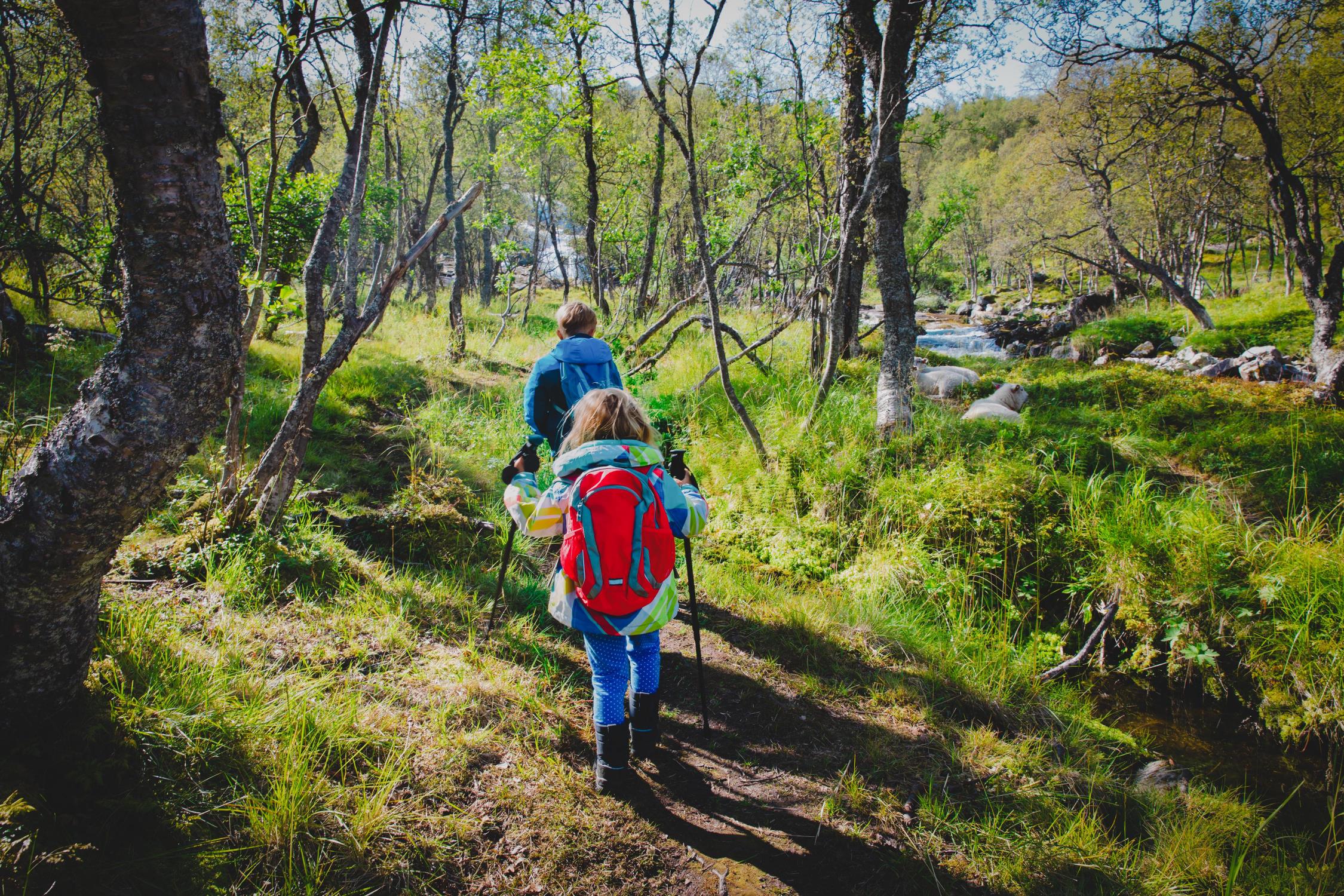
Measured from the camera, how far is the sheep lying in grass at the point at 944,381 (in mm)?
10039

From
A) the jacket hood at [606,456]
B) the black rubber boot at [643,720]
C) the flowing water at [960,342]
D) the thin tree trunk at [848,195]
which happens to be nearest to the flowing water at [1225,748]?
the black rubber boot at [643,720]

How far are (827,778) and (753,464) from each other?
3772mm

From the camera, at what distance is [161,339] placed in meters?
2.03

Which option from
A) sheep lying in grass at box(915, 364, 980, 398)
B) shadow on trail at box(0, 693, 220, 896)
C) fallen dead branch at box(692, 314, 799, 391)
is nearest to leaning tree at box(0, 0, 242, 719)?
shadow on trail at box(0, 693, 220, 896)

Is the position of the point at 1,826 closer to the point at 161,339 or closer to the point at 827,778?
the point at 161,339

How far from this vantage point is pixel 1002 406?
27.1 feet

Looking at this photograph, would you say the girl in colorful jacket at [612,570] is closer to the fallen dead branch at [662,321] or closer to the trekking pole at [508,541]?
the trekking pole at [508,541]

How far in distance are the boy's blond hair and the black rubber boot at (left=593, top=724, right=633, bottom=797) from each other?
2.43 metres

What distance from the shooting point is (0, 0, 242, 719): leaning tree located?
1.88 m

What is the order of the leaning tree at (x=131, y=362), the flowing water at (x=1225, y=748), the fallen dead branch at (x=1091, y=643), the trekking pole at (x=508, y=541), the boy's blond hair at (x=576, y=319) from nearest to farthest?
the leaning tree at (x=131, y=362) < the trekking pole at (x=508, y=541) < the flowing water at (x=1225, y=748) < the boy's blond hair at (x=576, y=319) < the fallen dead branch at (x=1091, y=643)

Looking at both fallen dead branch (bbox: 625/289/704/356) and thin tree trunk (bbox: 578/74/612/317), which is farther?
thin tree trunk (bbox: 578/74/612/317)

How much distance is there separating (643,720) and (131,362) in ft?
8.31

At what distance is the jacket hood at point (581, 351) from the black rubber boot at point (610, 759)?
7.12 feet

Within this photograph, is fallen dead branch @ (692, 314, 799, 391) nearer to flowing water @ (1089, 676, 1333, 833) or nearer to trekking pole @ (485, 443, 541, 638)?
trekking pole @ (485, 443, 541, 638)
